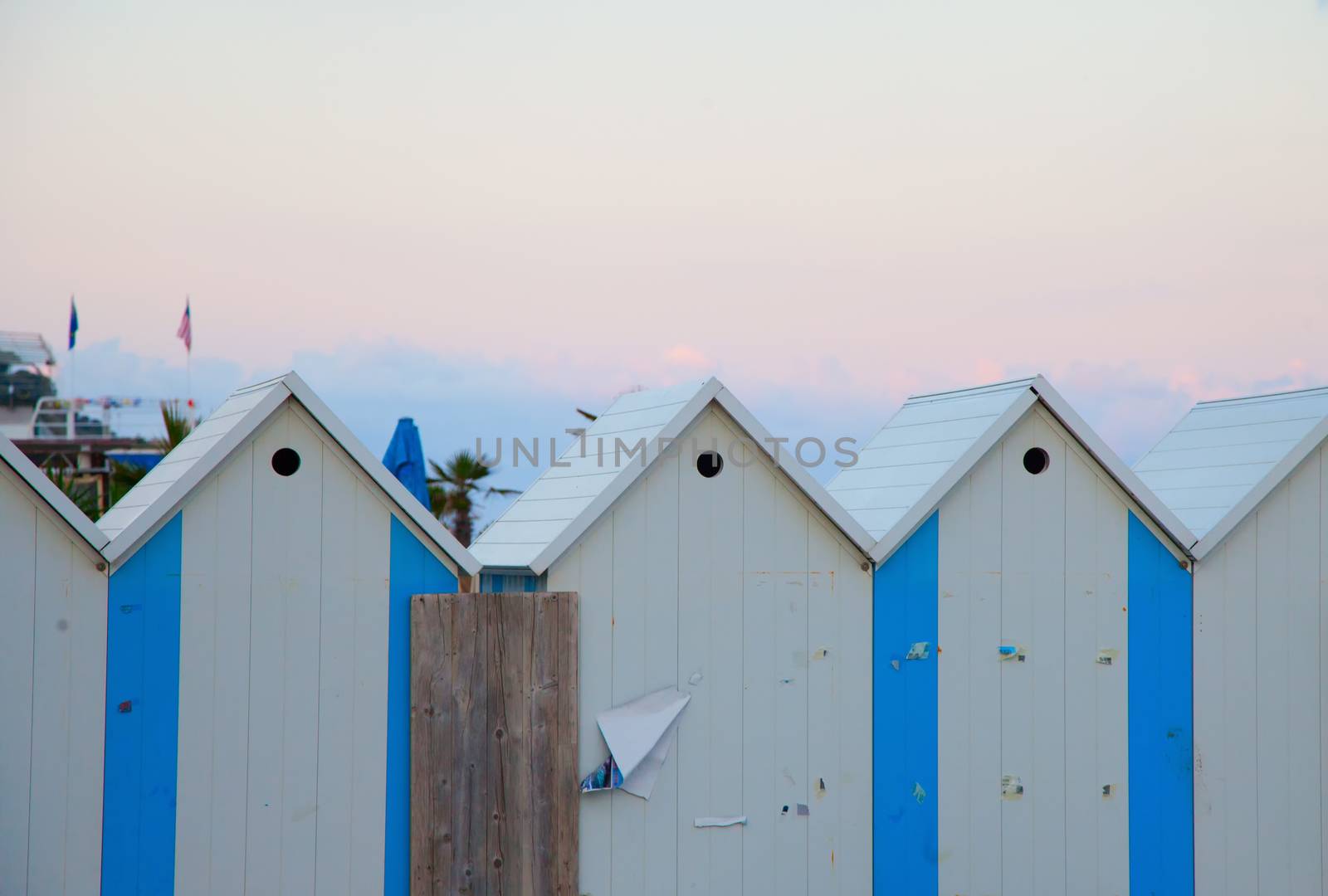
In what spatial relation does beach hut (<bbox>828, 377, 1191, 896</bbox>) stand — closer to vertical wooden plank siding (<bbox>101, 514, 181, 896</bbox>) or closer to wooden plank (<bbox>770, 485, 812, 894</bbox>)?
wooden plank (<bbox>770, 485, 812, 894</bbox>)

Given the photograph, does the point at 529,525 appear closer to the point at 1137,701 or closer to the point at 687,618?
the point at 687,618

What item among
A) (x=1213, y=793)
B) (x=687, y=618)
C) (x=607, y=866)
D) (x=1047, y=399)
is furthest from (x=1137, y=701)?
(x=607, y=866)

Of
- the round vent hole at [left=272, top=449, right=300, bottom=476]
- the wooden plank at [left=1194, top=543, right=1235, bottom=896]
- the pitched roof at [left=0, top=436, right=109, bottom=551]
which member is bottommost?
the wooden plank at [left=1194, top=543, right=1235, bottom=896]

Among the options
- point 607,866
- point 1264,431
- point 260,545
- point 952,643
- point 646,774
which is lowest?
point 607,866

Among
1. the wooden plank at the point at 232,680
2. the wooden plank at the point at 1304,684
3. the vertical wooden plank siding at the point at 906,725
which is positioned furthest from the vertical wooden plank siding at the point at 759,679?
the wooden plank at the point at 1304,684

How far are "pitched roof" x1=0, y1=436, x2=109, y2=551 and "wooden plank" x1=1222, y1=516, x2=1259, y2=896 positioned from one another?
6379 mm

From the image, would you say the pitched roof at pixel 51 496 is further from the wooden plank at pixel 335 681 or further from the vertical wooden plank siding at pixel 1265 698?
Answer: the vertical wooden plank siding at pixel 1265 698

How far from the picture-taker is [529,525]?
7246 millimetres

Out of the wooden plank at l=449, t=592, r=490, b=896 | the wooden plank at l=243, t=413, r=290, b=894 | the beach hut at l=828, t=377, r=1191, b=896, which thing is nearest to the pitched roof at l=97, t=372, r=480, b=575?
the wooden plank at l=243, t=413, r=290, b=894

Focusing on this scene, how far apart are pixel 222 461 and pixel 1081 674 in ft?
16.3

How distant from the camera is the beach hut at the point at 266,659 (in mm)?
6164

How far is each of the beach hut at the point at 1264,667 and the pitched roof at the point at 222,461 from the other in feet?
14.7

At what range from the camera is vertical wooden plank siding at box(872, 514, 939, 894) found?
7.26 m

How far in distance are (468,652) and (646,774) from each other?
117 centimetres
